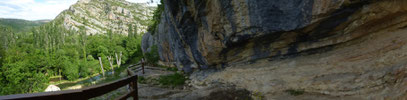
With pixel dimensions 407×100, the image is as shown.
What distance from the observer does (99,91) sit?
7.57 feet

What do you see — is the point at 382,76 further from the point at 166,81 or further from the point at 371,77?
the point at 166,81

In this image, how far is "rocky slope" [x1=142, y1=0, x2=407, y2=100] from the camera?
4391 mm

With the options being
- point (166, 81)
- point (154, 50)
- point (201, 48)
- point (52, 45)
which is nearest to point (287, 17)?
point (201, 48)

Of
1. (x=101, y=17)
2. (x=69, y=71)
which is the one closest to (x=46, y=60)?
(x=69, y=71)

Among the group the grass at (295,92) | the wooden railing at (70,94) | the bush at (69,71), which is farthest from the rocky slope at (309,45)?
the bush at (69,71)

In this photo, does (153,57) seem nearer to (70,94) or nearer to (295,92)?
(295,92)

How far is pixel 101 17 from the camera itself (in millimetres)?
163000

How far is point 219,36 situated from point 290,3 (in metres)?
3.08

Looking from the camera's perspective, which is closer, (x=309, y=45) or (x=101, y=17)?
(x=309, y=45)

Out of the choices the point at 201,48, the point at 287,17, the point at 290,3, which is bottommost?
the point at 201,48

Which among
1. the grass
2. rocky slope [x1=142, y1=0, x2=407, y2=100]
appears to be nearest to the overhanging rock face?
rocky slope [x1=142, y1=0, x2=407, y2=100]

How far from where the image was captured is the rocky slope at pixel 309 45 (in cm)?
439

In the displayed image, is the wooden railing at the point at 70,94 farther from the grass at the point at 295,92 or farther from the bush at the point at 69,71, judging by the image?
the bush at the point at 69,71

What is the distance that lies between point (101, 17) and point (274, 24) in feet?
598
